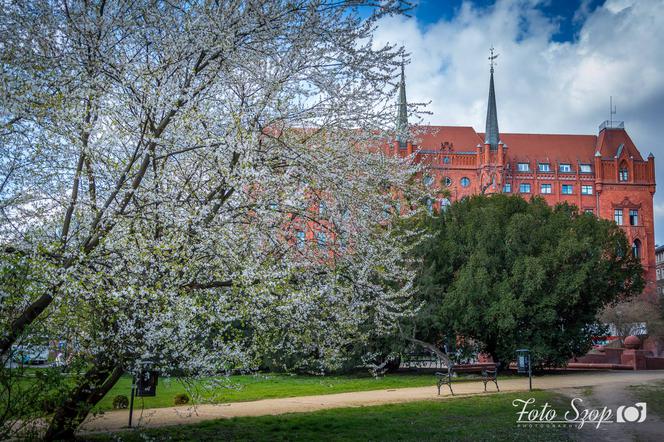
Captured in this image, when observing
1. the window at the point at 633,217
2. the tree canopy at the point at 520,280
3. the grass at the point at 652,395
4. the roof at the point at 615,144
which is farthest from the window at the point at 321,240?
the roof at the point at 615,144

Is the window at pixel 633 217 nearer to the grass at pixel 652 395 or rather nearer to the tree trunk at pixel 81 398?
the grass at pixel 652 395

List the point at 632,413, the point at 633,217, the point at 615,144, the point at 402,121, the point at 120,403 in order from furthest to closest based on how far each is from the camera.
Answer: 1. the point at 615,144
2. the point at 633,217
3. the point at 120,403
4. the point at 632,413
5. the point at 402,121

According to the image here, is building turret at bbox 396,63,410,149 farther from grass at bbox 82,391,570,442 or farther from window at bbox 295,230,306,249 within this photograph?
grass at bbox 82,391,570,442

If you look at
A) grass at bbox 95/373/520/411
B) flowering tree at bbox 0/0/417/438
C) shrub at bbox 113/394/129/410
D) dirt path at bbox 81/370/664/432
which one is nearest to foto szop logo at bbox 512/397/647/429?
dirt path at bbox 81/370/664/432

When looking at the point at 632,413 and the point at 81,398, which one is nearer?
the point at 81,398

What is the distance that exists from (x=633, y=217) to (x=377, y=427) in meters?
62.7

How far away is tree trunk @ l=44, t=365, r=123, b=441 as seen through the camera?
6.64 meters

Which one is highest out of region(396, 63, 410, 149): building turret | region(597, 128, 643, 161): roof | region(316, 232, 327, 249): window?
region(597, 128, 643, 161): roof

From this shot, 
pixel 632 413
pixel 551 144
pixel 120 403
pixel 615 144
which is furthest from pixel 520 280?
pixel 615 144

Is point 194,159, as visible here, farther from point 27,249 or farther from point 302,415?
point 302,415

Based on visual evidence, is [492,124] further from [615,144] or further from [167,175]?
[167,175]

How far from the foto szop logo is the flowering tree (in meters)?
4.44

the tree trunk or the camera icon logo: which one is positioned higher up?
the tree trunk

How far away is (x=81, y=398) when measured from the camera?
7.08 m
